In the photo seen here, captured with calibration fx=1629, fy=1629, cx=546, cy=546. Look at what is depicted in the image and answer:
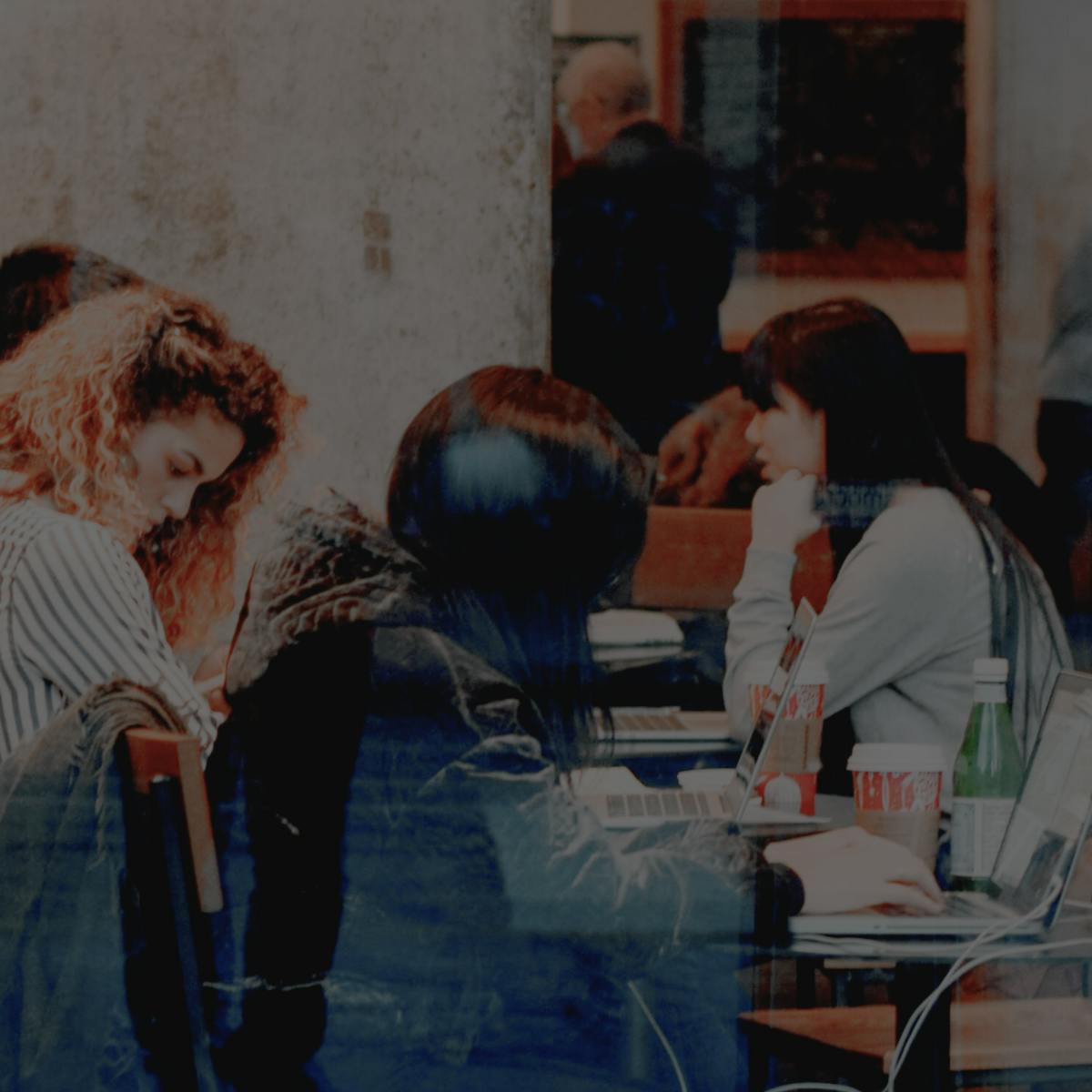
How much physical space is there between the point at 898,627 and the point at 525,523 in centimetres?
100

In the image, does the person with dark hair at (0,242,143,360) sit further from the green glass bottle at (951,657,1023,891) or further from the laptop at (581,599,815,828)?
the green glass bottle at (951,657,1023,891)

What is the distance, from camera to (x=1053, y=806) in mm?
2268

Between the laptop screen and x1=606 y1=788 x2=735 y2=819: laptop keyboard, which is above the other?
the laptop screen

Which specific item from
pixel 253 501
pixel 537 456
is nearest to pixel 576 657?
pixel 537 456

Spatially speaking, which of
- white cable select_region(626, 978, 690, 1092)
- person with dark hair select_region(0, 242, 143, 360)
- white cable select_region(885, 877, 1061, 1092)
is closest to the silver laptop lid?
white cable select_region(626, 978, 690, 1092)

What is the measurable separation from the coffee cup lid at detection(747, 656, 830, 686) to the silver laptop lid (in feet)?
0.33

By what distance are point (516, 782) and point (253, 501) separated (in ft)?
3.39

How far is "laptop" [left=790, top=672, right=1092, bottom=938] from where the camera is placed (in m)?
2.12

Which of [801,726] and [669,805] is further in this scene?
[801,726]

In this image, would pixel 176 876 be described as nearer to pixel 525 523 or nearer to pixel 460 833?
pixel 460 833

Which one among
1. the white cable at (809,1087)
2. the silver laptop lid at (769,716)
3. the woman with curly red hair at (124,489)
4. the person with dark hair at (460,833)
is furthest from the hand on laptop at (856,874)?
the woman with curly red hair at (124,489)

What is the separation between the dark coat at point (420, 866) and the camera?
6.75ft

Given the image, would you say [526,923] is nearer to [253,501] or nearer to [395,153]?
[253,501]

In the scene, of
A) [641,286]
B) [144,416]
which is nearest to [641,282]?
[641,286]
